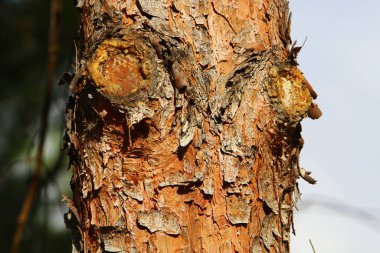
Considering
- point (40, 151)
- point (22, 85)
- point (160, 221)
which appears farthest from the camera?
point (22, 85)

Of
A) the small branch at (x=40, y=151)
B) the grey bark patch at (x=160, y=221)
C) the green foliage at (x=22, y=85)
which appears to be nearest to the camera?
the small branch at (x=40, y=151)

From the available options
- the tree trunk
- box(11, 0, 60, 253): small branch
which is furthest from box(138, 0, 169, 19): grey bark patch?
→ box(11, 0, 60, 253): small branch

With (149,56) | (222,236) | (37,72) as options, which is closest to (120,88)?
(149,56)

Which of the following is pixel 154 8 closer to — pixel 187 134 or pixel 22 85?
pixel 187 134

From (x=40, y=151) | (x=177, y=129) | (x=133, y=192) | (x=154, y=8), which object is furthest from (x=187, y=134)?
(x=40, y=151)

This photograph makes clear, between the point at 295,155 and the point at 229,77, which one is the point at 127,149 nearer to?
the point at 229,77

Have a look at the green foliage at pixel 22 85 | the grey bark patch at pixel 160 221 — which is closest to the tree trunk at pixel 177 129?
the grey bark patch at pixel 160 221

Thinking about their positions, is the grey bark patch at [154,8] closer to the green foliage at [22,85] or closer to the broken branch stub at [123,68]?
the broken branch stub at [123,68]

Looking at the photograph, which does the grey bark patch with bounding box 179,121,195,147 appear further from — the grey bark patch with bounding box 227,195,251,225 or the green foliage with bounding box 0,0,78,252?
Answer: the green foliage with bounding box 0,0,78,252
